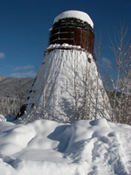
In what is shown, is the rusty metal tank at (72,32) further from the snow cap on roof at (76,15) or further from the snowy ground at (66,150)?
the snowy ground at (66,150)

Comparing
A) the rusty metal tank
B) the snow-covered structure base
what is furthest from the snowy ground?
the rusty metal tank

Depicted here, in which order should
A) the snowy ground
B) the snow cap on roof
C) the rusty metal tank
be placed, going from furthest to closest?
the snow cap on roof, the rusty metal tank, the snowy ground

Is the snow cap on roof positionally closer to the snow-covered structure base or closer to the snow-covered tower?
the snow-covered tower

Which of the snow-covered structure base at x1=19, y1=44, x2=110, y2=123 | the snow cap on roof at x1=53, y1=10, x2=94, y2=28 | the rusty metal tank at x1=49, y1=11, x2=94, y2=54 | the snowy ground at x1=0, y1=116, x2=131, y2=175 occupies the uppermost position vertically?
the snow cap on roof at x1=53, y1=10, x2=94, y2=28

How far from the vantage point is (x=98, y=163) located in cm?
230

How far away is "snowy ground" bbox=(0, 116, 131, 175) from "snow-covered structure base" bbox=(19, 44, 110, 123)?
438cm

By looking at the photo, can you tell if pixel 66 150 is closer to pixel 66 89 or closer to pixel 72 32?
pixel 66 89

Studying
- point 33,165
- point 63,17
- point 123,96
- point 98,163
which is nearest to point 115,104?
point 123,96

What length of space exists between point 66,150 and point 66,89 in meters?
6.73

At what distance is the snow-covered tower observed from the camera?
7.95 meters

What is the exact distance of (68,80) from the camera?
9.46 m

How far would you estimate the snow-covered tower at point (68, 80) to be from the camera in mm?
7953

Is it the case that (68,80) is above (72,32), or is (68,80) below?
below

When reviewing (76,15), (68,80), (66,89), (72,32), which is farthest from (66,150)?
(76,15)
